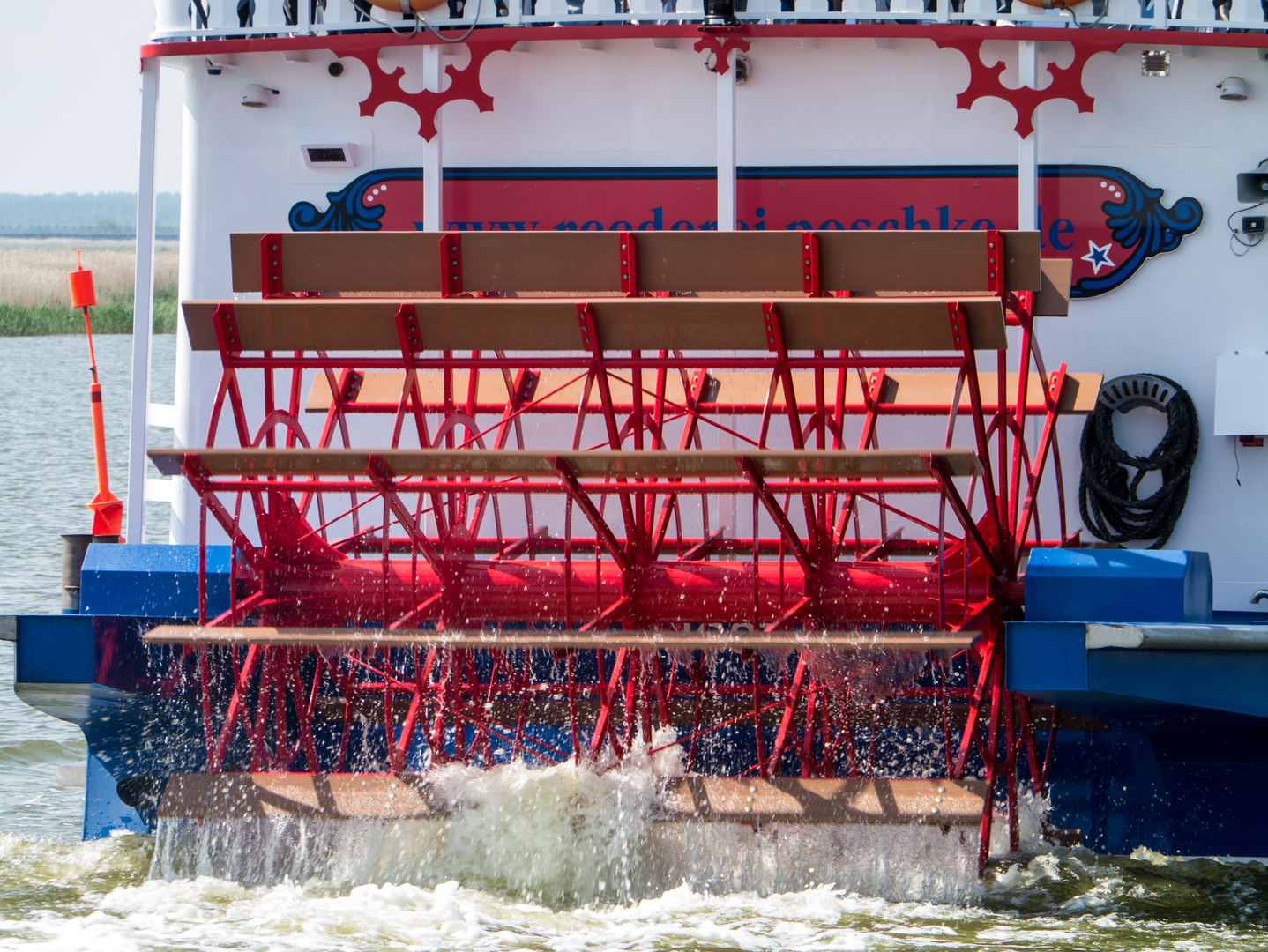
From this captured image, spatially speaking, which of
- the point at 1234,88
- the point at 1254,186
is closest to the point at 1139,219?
the point at 1254,186

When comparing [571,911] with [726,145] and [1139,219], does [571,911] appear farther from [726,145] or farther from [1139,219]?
[1139,219]

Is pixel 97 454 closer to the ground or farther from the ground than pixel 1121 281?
closer to the ground

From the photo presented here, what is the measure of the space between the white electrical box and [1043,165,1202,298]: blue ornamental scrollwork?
0.52 metres

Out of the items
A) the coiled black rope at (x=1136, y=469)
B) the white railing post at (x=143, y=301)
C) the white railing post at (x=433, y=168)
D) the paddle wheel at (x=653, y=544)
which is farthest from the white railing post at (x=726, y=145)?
the white railing post at (x=143, y=301)

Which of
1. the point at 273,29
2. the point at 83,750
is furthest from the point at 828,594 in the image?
the point at 83,750

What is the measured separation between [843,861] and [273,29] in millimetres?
3946

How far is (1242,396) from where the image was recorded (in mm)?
6289

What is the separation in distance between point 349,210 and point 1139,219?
326 centimetres

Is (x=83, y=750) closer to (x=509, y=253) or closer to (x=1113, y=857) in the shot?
(x=509, y=253)

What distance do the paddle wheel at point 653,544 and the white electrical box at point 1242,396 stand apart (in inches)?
24.7

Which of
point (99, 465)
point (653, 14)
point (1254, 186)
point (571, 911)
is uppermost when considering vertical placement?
point (653, 14)

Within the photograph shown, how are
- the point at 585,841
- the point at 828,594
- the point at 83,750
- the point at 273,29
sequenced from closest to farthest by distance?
the point at 585,841, the point at 828,594, the point at 273,29, the point at 83,750

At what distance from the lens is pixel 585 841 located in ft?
16.7

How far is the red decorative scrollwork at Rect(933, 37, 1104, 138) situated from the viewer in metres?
6.30
